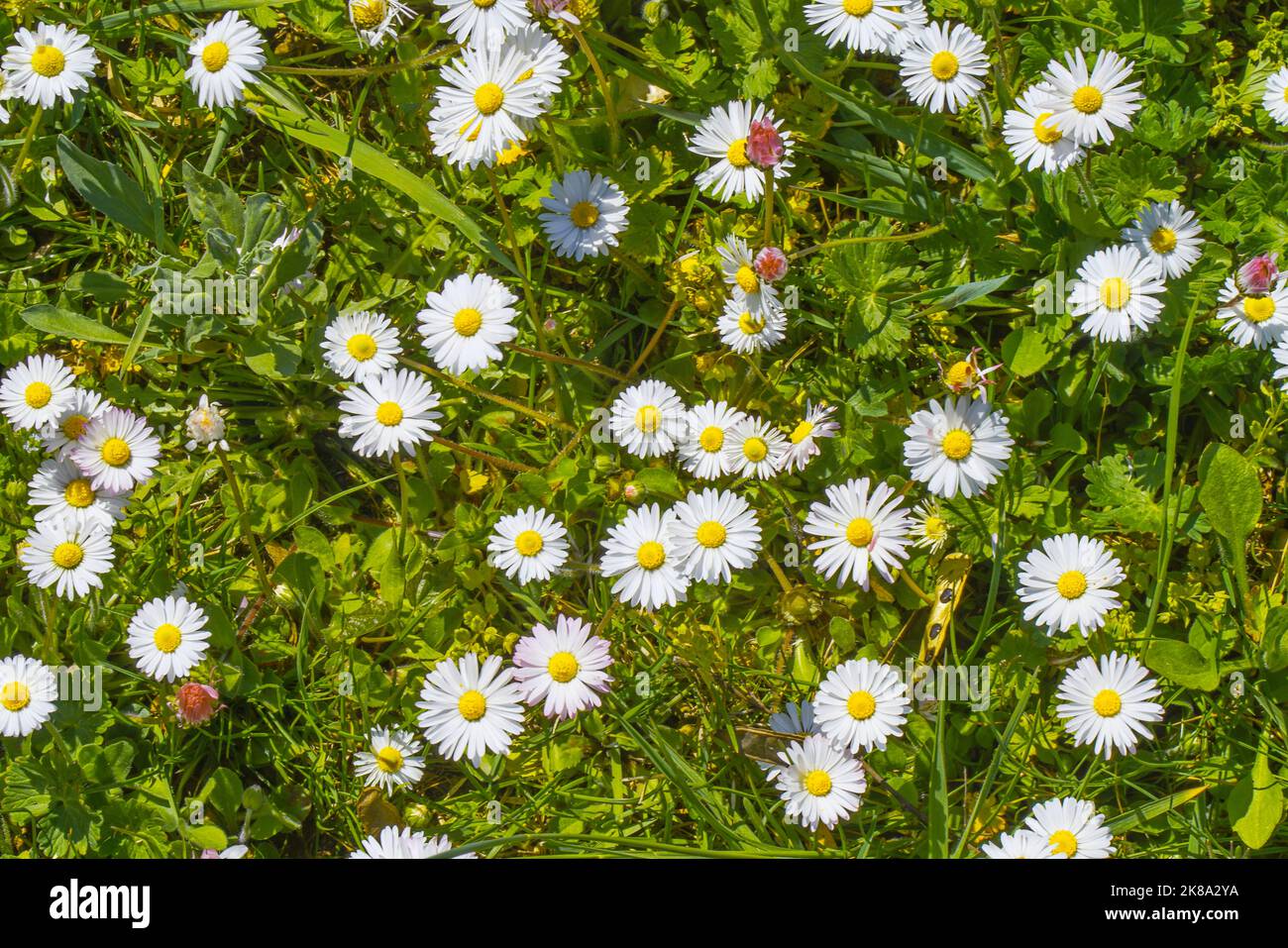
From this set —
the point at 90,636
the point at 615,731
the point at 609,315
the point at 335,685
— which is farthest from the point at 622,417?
the point at 90,636

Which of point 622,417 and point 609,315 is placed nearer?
point 622,417

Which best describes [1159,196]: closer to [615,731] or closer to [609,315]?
[609,315]

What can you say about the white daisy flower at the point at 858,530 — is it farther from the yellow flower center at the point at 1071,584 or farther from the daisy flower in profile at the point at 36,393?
the daisy flower in profile at the point at 36,393

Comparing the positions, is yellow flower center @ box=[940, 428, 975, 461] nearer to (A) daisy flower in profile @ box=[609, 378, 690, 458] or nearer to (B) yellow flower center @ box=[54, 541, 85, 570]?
(A) daisy flower in profile @ box=[609, 378, 690, 458]

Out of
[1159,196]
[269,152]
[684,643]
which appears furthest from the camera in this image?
[269,152]

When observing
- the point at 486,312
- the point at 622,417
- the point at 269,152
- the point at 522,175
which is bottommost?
the point at 622,417

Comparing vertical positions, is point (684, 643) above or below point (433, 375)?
below
